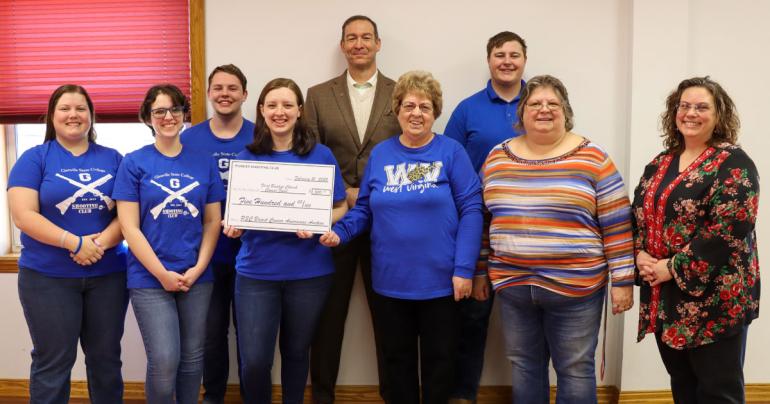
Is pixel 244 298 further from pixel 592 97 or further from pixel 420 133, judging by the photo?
pixel 592 97

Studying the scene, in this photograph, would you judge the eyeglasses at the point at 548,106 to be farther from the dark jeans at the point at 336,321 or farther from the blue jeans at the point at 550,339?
the dark jeans at the point at 336,321

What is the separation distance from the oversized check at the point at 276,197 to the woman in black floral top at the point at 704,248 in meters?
1.18

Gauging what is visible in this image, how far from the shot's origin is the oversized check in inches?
88.3

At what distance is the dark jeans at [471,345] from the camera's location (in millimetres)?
2791

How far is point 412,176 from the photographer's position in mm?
2184

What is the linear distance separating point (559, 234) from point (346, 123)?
46.3 inches

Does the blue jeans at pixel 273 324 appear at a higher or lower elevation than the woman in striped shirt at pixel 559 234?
lower

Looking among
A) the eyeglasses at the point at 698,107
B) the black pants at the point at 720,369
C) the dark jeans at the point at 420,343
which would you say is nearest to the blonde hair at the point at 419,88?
the dark jeans at the point at 420,343

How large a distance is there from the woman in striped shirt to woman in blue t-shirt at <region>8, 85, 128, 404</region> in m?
1.47

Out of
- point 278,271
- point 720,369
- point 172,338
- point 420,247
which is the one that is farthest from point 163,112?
point 720,369

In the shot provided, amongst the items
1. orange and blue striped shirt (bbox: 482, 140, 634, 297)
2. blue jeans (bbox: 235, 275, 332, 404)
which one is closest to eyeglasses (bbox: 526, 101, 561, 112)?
orange and blue striped shirt (bbox: 482, 140, 634, 297)

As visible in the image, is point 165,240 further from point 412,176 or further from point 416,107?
point 416,107

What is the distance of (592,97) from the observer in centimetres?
301

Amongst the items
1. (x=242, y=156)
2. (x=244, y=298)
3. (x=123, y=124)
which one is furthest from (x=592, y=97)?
(x=123, y=124)
